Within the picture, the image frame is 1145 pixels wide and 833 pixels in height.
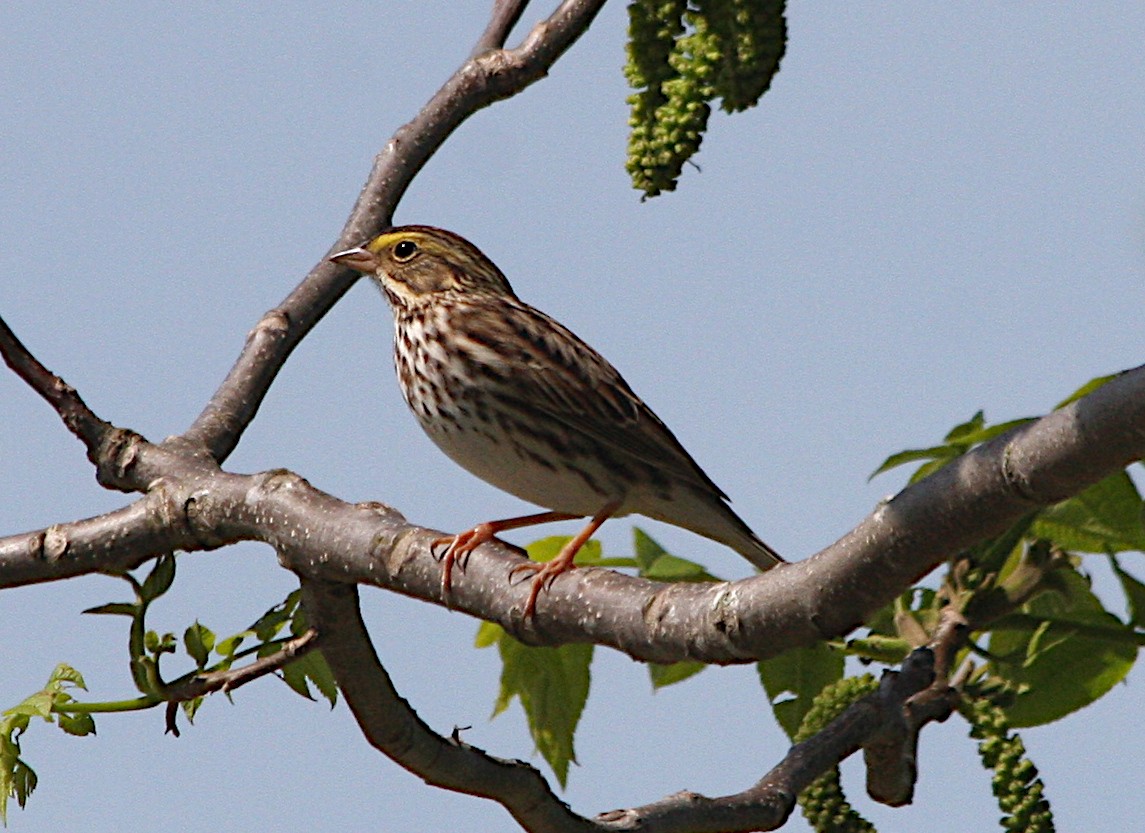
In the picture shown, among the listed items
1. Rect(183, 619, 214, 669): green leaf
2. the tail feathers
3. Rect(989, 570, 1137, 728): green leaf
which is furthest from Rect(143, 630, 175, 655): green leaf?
the tail feathers

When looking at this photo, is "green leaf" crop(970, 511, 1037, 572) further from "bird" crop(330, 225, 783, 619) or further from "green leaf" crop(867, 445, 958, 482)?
"bird" crop(330, 225, 783, 619)

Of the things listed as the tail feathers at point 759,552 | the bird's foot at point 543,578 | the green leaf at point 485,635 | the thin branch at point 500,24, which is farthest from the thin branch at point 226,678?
the tail feathers at point 759,552

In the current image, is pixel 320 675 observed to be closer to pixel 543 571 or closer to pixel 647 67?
pixel 543 571

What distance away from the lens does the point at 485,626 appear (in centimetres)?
518

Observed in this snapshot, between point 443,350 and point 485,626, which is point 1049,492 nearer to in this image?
point 485,626

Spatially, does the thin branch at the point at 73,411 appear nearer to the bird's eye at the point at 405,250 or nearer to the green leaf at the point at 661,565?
the green leaf at the point at 661,565

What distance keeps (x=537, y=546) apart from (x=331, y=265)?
1.47 metres

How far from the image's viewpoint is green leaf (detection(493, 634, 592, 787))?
4.82 m

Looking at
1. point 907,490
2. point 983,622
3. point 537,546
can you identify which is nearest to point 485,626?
point 537,546

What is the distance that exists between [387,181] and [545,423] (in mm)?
1048

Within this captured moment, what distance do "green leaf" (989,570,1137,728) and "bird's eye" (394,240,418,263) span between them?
3.86 meters

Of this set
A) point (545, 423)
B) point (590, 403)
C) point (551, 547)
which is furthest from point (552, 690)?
point (590, 403)

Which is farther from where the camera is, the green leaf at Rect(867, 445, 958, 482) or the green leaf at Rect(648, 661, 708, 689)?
the green leaf at Rect(648, 661, 708, 689)

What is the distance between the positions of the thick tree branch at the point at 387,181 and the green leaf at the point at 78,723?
4.38 ft
